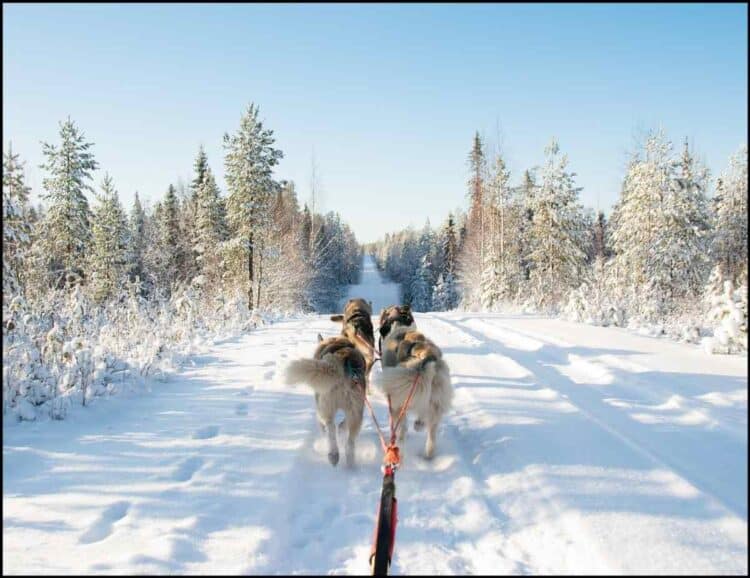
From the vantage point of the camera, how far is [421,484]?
3.56 metres

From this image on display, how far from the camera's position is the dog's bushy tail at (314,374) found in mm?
3920

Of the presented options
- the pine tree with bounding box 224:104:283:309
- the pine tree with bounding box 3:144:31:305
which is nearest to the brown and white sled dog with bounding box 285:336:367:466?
the pine tree with bounding box 3:144:31:305

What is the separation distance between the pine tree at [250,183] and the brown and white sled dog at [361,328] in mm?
16659

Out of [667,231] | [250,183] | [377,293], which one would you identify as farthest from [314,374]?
[377,293]

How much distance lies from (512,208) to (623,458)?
99.3ft

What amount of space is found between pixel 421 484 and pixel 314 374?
4.32 feet

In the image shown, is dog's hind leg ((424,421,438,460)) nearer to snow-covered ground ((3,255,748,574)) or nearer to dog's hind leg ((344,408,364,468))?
snow-covered ground ((3,255,748,574))

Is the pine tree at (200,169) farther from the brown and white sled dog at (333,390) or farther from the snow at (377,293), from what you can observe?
the brown and white sled dog at (333,390)

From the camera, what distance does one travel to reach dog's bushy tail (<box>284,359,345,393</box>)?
12.9 feet

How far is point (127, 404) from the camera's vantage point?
5.53 metres

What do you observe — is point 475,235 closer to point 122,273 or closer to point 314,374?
point 122,273

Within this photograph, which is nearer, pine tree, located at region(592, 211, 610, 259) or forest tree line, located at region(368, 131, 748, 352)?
forest tree line, located at region(368, 131, 748, 352)

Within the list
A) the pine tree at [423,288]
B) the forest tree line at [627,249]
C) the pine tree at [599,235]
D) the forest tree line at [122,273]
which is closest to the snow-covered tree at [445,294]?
the forest tree line at [627,249]

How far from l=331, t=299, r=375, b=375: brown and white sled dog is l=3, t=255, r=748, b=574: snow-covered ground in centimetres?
72
